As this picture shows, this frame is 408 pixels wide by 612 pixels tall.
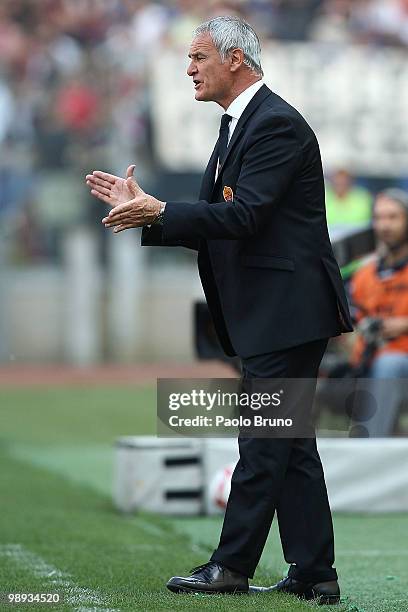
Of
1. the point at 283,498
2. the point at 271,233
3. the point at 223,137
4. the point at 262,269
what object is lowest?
the point at 283,498

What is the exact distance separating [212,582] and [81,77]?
1616 cm

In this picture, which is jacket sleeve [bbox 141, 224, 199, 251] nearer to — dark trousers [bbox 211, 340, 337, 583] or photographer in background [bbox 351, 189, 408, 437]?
dark trousers [bbox 211, 340, 337, 583]

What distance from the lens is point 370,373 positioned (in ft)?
30.0

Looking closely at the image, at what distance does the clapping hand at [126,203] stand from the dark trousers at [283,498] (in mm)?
592

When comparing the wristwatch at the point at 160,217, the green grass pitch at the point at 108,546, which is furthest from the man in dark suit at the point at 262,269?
the green grass pitch at the point at 108,546

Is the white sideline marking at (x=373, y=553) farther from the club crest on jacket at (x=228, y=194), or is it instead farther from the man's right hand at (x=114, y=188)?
the man's right hand at (x=114, y=188)

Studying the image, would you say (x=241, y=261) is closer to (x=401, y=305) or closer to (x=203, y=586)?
(x=203, y=586)

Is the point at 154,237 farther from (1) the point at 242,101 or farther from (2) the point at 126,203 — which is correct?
(1) the point at 242,101

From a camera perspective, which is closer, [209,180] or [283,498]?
[283,498]

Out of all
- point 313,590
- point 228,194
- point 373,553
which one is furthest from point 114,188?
Result: point 373,553

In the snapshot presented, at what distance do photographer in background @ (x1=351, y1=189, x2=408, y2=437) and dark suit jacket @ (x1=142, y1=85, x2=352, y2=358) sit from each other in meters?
4.38

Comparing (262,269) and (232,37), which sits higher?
(232,37)

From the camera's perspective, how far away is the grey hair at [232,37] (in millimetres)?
4691

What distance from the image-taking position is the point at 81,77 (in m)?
20.1
